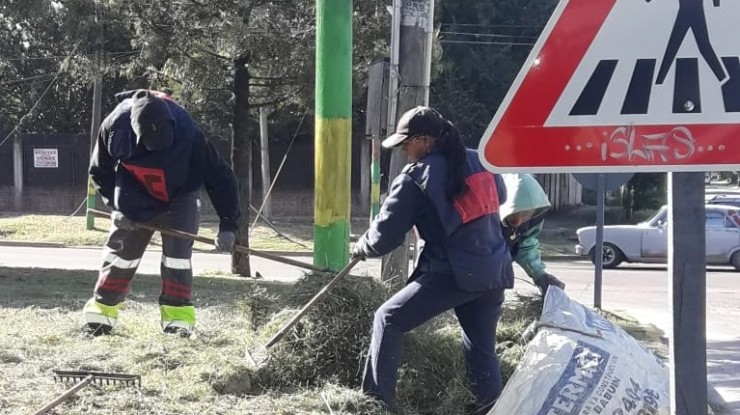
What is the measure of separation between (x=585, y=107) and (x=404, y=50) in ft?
14.7

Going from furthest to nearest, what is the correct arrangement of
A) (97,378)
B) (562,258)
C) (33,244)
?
1. (33,244)
2. (562,258)
3. (97,378)

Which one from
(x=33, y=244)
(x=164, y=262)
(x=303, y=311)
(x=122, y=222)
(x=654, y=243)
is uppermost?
(x=122, y=222)

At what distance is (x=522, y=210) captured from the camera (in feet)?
18.4

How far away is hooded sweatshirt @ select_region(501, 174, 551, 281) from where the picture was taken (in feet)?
18.4

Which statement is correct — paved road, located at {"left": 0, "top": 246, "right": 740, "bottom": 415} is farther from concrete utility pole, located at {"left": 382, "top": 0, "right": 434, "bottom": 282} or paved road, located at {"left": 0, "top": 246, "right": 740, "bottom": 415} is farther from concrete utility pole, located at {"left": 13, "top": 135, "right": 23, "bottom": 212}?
concrete utility pole, located at {"left": 13, "top": 135, "right": 23, "bottom": 212}

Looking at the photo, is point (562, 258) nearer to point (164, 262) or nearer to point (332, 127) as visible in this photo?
point (332, 127)

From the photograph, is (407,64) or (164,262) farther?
(407,64)

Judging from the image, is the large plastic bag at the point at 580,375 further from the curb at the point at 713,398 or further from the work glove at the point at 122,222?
the work glove at the point at 122,222

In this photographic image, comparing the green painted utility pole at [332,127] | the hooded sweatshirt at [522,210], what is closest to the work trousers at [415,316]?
the hooded sweatshirt at [522,210]

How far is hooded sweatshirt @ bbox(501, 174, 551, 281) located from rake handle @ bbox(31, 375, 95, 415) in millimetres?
2752

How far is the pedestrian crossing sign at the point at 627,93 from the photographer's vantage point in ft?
7.36

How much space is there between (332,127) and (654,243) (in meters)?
12.6

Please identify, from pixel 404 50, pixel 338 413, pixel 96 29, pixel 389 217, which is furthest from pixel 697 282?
pixel 96 29

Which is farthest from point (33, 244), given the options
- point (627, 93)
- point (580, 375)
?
point (627, 93)
